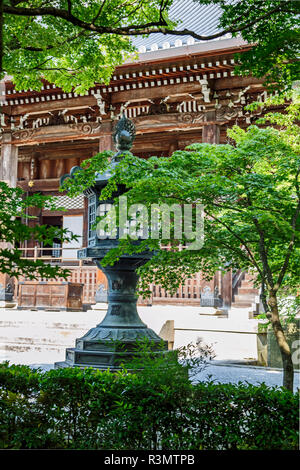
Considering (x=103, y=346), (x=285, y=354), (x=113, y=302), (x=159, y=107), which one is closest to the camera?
(x=285, y=354)

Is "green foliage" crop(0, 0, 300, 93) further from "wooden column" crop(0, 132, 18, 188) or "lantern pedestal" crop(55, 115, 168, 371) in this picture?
"wooden column" crop(0, 132, 18, 188)

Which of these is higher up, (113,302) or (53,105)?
(53,105)

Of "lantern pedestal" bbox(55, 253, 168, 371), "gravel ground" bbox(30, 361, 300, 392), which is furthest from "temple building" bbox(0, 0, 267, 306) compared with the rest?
"lantern pedestal" bbox(55, 253, 168, 371)

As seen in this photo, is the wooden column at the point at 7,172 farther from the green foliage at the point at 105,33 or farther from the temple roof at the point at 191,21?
the green foliage at the point at 105,33

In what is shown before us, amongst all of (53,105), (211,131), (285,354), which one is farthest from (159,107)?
(285,354)

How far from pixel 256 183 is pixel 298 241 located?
2.03ft

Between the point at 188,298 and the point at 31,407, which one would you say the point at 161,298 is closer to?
the point at 188,298

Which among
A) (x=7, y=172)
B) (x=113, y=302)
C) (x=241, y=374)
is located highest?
(x=7, y=172)

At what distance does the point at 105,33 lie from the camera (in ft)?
16.8

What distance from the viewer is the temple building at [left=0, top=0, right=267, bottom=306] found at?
11805mm

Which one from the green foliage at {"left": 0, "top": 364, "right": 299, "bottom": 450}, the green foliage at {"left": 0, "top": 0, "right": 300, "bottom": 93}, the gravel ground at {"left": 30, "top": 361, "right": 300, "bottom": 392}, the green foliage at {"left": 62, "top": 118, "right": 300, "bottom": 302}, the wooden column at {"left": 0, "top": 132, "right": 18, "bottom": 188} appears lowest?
the gravel ground at {"left": 30, "top": 361, "right": 300, "bottom": 392}

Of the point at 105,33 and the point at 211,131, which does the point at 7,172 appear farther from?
the point at 105,33

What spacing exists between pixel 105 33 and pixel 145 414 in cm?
386

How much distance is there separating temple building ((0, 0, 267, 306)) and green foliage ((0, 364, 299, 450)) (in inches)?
311
